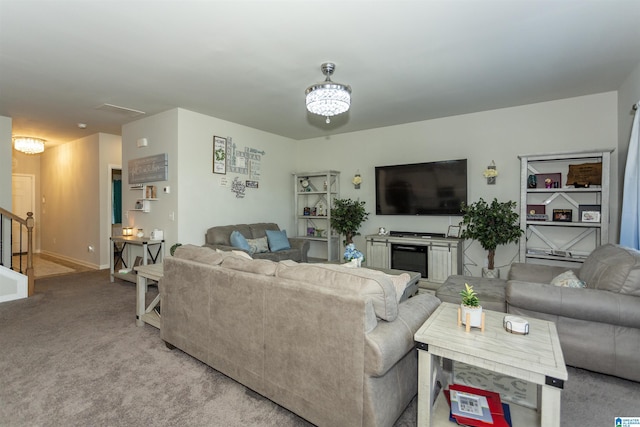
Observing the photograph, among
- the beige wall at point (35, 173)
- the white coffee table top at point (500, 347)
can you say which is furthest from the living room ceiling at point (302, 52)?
the beige wall at point (35, 173)

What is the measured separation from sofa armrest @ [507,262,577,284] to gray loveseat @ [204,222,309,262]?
9.90 feet

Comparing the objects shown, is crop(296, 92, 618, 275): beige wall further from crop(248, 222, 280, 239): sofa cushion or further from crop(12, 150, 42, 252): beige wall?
crop(12, 150, 42, 252): beige wall

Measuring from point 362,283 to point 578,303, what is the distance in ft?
5.61

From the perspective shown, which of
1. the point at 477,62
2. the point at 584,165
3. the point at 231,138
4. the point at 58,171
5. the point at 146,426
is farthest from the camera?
the point at 58,171

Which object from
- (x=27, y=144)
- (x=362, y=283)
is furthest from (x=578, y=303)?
(x=27, y=144)

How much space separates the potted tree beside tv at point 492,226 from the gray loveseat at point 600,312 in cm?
169

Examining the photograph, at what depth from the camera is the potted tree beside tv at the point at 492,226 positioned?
414 centimetres

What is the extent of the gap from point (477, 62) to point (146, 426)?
12.8ft

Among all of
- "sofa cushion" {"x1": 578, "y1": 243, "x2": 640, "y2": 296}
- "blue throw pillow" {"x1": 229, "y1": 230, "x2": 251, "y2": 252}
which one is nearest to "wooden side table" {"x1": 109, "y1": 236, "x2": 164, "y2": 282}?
"blue throw pillow" {"x1": 229, "y1": 230, "x2": 251, "y2": 252}

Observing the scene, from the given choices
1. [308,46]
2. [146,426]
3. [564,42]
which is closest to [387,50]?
[308,46]

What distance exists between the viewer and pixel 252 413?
1.90 m

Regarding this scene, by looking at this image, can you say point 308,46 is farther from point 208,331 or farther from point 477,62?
point 208,331

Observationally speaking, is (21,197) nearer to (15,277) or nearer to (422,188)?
(15,277)

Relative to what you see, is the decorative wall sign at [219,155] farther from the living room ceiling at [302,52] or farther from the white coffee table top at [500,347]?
the white coffee table top at [500,347]
